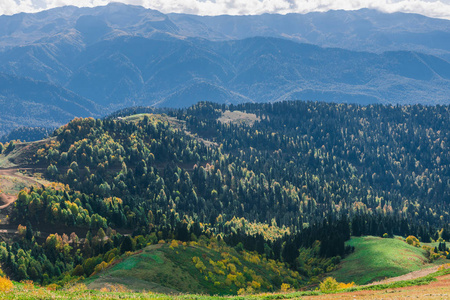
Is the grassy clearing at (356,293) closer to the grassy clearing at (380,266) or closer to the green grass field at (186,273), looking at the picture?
the green grass field at (186,273)

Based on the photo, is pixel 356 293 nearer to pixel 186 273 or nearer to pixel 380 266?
pixel 186 273

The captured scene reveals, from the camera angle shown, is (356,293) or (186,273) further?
(186,273)

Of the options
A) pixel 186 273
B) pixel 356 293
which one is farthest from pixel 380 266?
pixel 356 293

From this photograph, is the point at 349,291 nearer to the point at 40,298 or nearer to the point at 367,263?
the point at 40,298

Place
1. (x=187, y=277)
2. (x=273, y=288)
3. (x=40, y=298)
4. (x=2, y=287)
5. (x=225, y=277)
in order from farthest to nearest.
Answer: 1. (x=273, y=288)
2. (x=225, y=277)
3. (x=187, y=277)
4. (x=2, y=287)
5. (x=40, y=298)

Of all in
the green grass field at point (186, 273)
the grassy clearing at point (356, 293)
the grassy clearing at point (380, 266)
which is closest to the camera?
the grassy clearing at point (356, 293)

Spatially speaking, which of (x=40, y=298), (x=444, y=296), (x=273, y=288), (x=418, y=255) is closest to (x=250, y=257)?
(x=273, y=288)

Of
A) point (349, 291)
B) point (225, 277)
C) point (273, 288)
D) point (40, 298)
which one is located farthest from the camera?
point (273, 288)

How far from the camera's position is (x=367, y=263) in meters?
188

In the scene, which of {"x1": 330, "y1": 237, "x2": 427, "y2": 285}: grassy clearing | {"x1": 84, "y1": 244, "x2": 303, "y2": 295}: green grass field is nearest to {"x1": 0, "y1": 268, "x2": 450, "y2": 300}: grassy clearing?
{"x1": 84, "y1": 244, "x2": 303, "y2": 295}: green grass field

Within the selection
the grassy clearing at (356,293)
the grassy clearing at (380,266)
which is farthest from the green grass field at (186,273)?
the grassy clearing at (356,293)

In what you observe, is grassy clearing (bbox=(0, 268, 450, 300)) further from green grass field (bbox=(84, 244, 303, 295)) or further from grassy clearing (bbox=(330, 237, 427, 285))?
grassy clearing (bbox=(330, 237, 427, 285))

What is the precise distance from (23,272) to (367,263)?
156 m

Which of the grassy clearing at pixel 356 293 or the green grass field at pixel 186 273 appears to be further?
the green grass field at pixel 186 273
